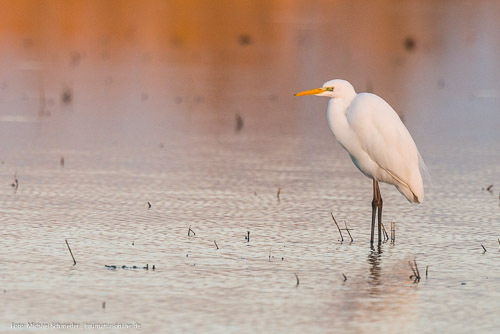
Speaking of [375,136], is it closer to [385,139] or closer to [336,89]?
[385,139]

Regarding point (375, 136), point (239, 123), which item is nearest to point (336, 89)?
point (375, 136)

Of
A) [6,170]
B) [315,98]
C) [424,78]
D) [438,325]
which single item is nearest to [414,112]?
[315,98]

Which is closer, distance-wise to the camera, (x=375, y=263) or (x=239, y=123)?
(x=375, y=263)

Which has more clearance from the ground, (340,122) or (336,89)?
(336,89)

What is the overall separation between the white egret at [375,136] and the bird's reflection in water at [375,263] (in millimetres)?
683

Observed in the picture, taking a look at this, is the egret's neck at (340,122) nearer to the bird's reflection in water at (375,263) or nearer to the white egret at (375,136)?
the white egret at (375,136)

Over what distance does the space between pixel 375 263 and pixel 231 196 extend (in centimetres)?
324

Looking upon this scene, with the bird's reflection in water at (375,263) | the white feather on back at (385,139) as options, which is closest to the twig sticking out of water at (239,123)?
the white feather on back at (385,139)

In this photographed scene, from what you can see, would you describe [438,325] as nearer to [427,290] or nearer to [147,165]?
[427,290]

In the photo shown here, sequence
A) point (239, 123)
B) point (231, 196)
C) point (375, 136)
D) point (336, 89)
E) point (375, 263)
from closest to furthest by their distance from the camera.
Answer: point (375, 263), point (375, 136), point (336, 89), point (231, 196), point (239, 123)

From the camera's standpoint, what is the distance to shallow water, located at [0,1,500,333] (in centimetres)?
768

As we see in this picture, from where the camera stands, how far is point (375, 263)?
917 centimetres

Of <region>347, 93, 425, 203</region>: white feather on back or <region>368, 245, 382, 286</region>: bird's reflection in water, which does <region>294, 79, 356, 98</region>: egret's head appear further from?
<region>368, 245, 382, 286</region>: bird's reflection in water

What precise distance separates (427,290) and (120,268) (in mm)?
2188
